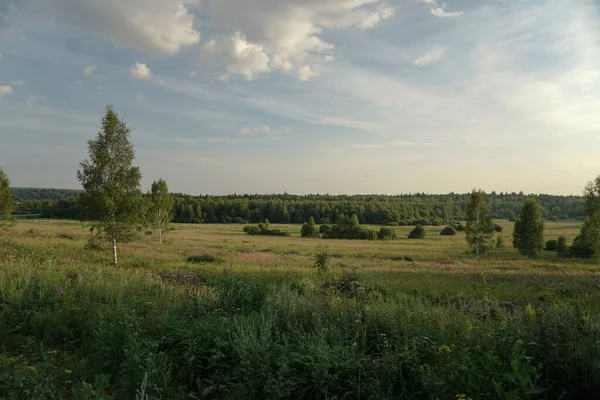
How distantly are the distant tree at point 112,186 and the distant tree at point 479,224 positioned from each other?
37.5 metres

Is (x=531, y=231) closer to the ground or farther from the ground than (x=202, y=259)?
farther from the ground

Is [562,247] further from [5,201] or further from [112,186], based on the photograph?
[5,201]

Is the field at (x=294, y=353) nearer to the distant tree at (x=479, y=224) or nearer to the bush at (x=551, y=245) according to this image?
the distant tree at (x=479, y=224)

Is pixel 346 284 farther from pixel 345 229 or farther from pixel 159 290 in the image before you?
pixel 345 229

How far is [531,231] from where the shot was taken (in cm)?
4197

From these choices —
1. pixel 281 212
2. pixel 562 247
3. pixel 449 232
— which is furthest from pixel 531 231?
→ pixel 281 212

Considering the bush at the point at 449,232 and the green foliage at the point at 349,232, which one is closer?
the green foliage at the point at 349,232

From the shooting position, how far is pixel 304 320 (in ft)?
19.4

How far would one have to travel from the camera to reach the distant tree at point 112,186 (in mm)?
17984

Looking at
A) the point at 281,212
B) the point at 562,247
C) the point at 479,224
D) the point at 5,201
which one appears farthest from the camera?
the point at 281,212

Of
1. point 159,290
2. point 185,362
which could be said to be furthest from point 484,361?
point 159,290

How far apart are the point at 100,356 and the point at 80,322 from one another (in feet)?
4.93

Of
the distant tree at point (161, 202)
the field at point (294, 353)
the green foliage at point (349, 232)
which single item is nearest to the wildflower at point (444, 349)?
the field at point (294, 353)

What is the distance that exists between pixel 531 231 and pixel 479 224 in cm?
671
